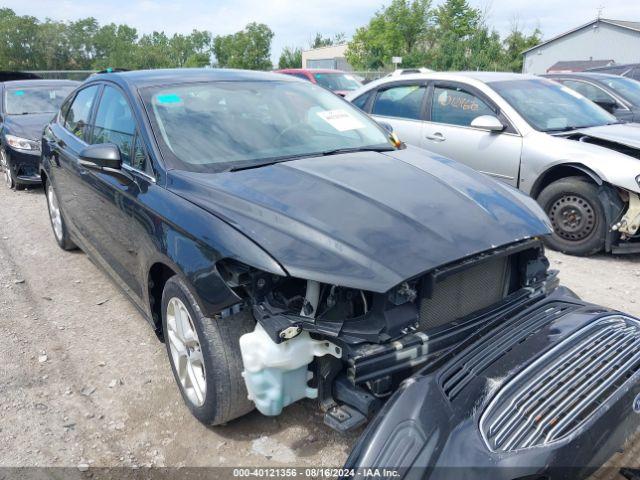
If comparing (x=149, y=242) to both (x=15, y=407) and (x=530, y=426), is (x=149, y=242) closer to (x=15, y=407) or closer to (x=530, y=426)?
(x=15, y=407)

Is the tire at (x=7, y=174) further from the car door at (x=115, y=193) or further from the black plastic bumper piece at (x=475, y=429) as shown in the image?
the black plastic bumper piece at (x=475, y=429)

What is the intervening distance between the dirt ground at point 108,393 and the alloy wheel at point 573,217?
0.30 metres

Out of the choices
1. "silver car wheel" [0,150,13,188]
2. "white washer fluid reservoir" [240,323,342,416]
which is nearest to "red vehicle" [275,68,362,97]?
"silver car wheel" [0,150,13,188]

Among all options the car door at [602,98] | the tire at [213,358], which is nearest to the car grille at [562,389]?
the tire at [213,358]

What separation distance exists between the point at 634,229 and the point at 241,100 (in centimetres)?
343

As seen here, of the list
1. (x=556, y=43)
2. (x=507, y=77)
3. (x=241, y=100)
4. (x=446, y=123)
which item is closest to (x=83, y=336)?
(x=241, y=100)

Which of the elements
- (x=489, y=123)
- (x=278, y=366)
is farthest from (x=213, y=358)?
(x=489, y=123)

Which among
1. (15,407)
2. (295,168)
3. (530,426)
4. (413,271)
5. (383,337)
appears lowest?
(15,407)

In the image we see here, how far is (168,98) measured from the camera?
322 cm

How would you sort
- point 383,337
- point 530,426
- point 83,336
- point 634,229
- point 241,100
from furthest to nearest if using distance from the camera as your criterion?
1. point 634,229
2. point 83,336
3. point 241,100
4. point 383,337
5. point 530,426

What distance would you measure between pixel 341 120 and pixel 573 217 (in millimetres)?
2577

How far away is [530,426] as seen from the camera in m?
1.75

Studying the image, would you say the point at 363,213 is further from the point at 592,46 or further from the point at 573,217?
the point at 592,46

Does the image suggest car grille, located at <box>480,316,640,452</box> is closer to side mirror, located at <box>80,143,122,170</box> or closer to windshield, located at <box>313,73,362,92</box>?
side mirror, located at <box>80,143,122,170</box>
